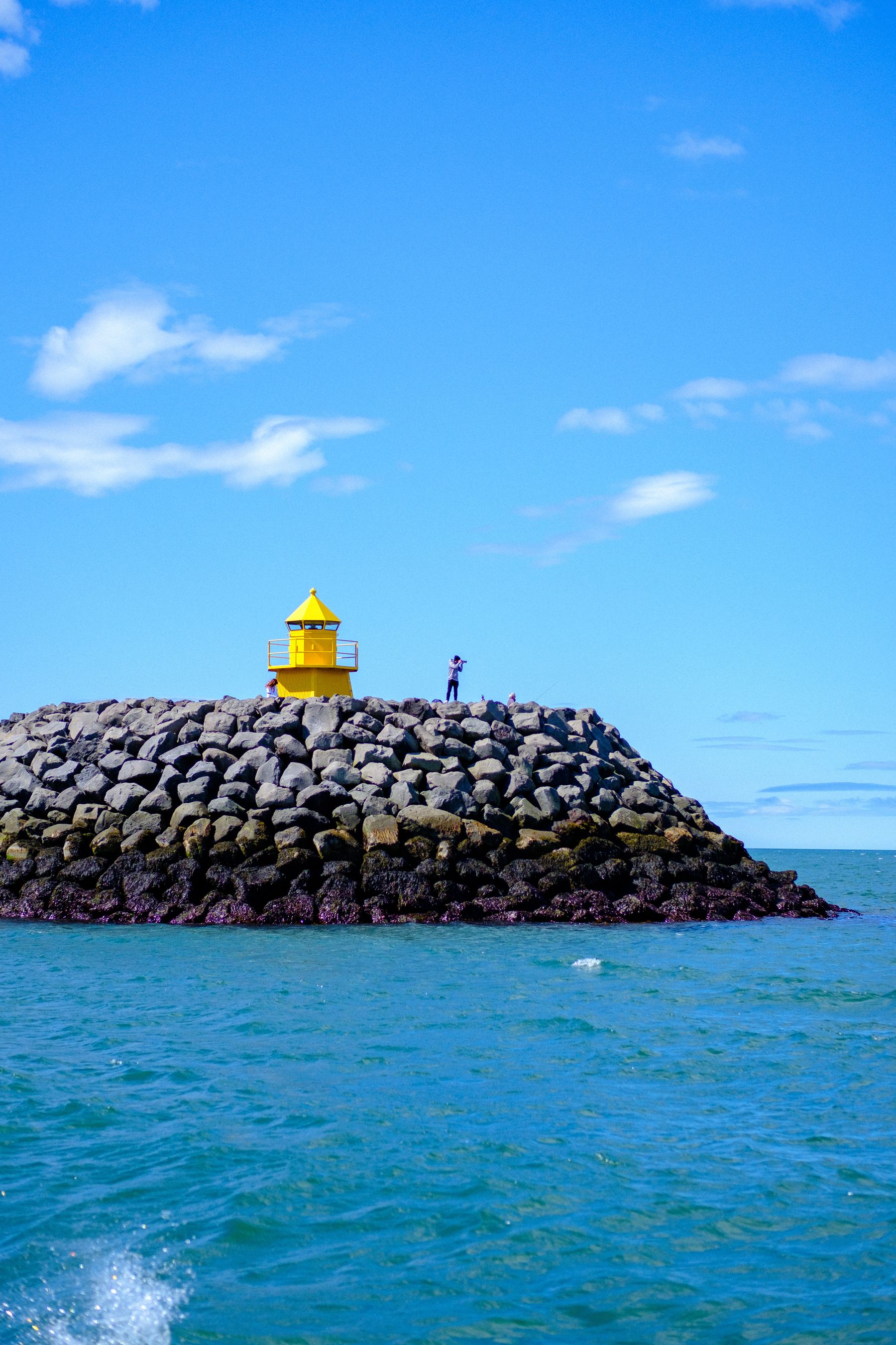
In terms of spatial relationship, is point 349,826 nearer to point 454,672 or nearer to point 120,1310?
point 454,672

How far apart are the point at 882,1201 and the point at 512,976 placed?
24.3ft

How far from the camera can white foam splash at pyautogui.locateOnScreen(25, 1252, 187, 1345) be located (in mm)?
5156

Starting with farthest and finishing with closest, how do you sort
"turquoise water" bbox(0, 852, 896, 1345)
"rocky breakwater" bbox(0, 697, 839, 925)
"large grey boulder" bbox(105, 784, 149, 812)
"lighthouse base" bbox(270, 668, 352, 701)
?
"lighthouse base" bbox(270, 668, 352, 701)
"large grey boulder" bbox(105, 784, 149, 812)
"rocky breakwater" bbox(0, 697, 839, 925)
"turquoise water" bbox(0, 852, 896, 1345)

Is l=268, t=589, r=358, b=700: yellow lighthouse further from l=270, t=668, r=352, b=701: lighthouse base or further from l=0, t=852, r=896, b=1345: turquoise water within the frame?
l=0, t=852, r=896, b=1345: turquoise water

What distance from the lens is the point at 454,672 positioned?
27.1 meters

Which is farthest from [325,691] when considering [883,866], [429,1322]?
[883,866]

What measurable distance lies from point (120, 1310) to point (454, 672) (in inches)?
864

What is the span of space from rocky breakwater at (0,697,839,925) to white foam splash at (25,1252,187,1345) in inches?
497

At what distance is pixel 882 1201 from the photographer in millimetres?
6699

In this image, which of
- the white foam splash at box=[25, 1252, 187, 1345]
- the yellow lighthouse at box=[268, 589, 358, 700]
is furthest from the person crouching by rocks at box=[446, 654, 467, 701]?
the white foam splash at box=[25, 1252, 187, 1345]

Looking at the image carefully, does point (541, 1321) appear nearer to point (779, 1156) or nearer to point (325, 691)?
point (779, 1156)

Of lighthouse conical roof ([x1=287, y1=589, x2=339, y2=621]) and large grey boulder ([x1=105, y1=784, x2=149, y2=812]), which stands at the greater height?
lighthouse conical roof ([x1=287, y1=589, x2=339, y2=621])

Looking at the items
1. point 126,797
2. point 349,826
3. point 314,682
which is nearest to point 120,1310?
point 349,826

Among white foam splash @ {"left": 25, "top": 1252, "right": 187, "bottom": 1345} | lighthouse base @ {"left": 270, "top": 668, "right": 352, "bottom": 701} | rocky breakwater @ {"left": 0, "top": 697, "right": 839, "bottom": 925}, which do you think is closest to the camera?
white foam splash @ {"left": 25, "top": 1252, "right": 187, "bottom": 1345}
